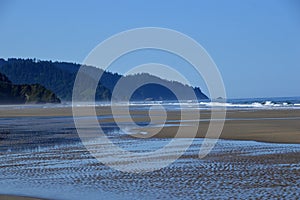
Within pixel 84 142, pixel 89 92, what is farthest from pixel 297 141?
pixel 89 92

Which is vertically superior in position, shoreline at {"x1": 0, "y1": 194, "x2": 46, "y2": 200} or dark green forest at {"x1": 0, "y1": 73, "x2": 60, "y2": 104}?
dark green forest at {"x1": 0, "y1": 73, "x2": 60, "y2": 104}

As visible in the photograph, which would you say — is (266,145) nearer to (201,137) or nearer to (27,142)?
(201,137)

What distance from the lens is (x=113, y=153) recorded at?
13.8 metres

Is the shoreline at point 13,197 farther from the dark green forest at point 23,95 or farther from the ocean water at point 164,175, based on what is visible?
the dark green forest at point 23,95

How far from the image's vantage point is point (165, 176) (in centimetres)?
985

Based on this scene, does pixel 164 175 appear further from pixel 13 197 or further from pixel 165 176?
pixel 13 197

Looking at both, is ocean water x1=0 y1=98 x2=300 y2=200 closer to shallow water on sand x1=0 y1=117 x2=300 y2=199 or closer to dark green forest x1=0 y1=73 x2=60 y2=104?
shallow water on sand x1=0 y1=117 x2=300 y2=199

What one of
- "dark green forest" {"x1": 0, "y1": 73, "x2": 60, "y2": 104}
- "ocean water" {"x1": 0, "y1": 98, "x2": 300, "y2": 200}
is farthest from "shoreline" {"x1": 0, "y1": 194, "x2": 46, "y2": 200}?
"dark green forest" {"x1": 0, "y1": 73, "x2": 60, "y2": 104}

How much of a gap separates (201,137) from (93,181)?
31.5 ft

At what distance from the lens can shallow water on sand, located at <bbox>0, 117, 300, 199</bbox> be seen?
323 inches

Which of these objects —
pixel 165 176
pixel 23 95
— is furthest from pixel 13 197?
pixel 23 95

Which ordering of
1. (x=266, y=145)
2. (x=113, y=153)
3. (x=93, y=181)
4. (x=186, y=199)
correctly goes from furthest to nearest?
(x=266, y=145) → (x=113, y=153) → (x=93, y=181) → (x=186, y=199)

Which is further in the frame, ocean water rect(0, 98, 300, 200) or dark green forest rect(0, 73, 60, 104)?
dark green forest rect(0, 73, 60, 104)

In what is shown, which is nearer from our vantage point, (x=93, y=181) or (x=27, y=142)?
(x=93, y=181)
